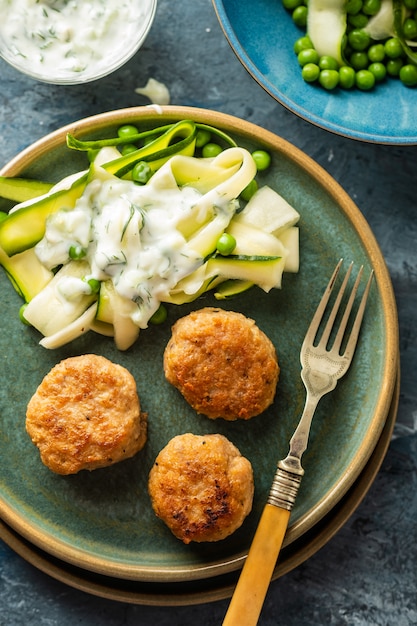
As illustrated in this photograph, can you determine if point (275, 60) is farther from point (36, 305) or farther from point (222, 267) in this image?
point (36, 305)

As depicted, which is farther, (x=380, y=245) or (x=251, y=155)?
(x=380, y=245)

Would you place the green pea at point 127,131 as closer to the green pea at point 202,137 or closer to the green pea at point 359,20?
the green pea at point 202,137

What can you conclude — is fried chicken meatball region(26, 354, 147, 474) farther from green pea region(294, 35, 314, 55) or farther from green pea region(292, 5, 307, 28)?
green pea region(292, 5, 307, 28)

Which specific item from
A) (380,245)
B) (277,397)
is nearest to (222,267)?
Result: (277,397)

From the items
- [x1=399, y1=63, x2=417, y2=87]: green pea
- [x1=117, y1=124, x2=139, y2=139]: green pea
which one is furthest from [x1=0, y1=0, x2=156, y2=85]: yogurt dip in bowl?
[x1=399, y1=63, x2=417, y2=87]: green pea

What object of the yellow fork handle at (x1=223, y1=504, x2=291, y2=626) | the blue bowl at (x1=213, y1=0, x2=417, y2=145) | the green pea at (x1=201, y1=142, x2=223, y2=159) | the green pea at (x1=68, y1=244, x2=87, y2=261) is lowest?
the yellow fork handle at (x1=223, y1=504, x2=291, y2=626)
